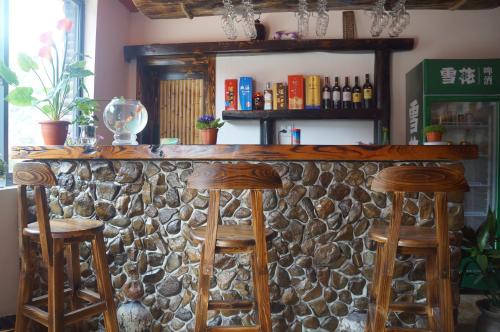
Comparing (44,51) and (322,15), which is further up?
(322,15)

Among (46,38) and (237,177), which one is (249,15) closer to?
(46,38)

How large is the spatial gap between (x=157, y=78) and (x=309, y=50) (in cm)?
178

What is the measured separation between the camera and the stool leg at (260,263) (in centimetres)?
141

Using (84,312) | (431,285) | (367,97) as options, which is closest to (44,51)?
(84,312)

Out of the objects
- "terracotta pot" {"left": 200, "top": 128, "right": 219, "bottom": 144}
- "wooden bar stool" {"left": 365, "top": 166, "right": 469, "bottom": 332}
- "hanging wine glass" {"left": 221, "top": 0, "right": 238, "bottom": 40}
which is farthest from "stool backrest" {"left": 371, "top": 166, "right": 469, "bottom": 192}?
"hanging wine glass" {"left": 221, "top": 0, "right": 238, "bottom": 40}

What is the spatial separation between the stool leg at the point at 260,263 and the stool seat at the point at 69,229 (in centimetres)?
84

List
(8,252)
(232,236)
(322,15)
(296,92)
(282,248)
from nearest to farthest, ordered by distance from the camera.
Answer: (232,236) < (282,248) < (8,252) < (322,15) < (296,92)

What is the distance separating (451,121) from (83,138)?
310cm

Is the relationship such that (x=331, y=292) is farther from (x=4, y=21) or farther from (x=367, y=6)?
(x=4, y=21)

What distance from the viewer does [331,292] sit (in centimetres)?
202

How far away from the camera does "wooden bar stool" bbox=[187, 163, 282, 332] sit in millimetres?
1354

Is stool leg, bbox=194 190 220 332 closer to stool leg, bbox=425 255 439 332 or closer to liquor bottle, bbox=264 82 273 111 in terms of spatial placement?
stool leg, bbox=425 255 439 332

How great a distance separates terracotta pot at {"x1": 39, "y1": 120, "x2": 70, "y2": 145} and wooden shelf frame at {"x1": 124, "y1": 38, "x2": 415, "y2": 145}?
6.67 feet

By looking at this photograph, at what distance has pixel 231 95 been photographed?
384 centimetres
